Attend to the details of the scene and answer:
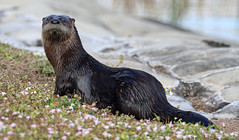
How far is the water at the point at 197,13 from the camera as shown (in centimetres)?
1825

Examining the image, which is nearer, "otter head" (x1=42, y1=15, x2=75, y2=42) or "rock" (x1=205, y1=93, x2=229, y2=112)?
"otter head" (x1=42, y1=15, x2=75, y2=42)

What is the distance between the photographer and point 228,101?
18.1 ft

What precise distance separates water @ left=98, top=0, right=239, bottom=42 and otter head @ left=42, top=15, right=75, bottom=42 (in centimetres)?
1319

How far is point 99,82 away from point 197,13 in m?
19.6

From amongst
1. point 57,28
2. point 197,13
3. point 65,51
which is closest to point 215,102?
point 65,51

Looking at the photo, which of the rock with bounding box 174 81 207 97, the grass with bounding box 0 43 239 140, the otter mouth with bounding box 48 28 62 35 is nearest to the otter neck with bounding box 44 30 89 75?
the otter mouth with bounding box 48 28 62 35

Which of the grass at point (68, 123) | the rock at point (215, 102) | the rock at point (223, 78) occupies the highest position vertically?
the grass at point (68, 123)

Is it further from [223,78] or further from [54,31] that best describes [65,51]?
[223,78]

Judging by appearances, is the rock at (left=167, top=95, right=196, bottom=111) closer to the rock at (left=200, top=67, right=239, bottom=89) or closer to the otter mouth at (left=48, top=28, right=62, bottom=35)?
the rock at (left=200, top=67, right=239, bottom=89)

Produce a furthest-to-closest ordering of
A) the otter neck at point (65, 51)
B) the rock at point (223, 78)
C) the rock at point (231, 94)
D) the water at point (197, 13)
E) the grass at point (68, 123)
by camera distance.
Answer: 1. the water at point (197, 13)
2. the rock at point (223, 78)
3. the rock at point (231, 94)
4. the otter neck at point (65, 51)
5. the grass at point (68, 123)

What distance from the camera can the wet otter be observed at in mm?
3869

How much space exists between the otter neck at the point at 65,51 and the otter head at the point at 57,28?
0.06 metres

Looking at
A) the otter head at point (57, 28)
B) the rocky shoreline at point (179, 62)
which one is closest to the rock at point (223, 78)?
the rocky shoreline at point (179, 62)

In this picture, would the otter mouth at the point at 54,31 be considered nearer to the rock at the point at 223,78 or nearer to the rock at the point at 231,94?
the rock at the point at 231,94
